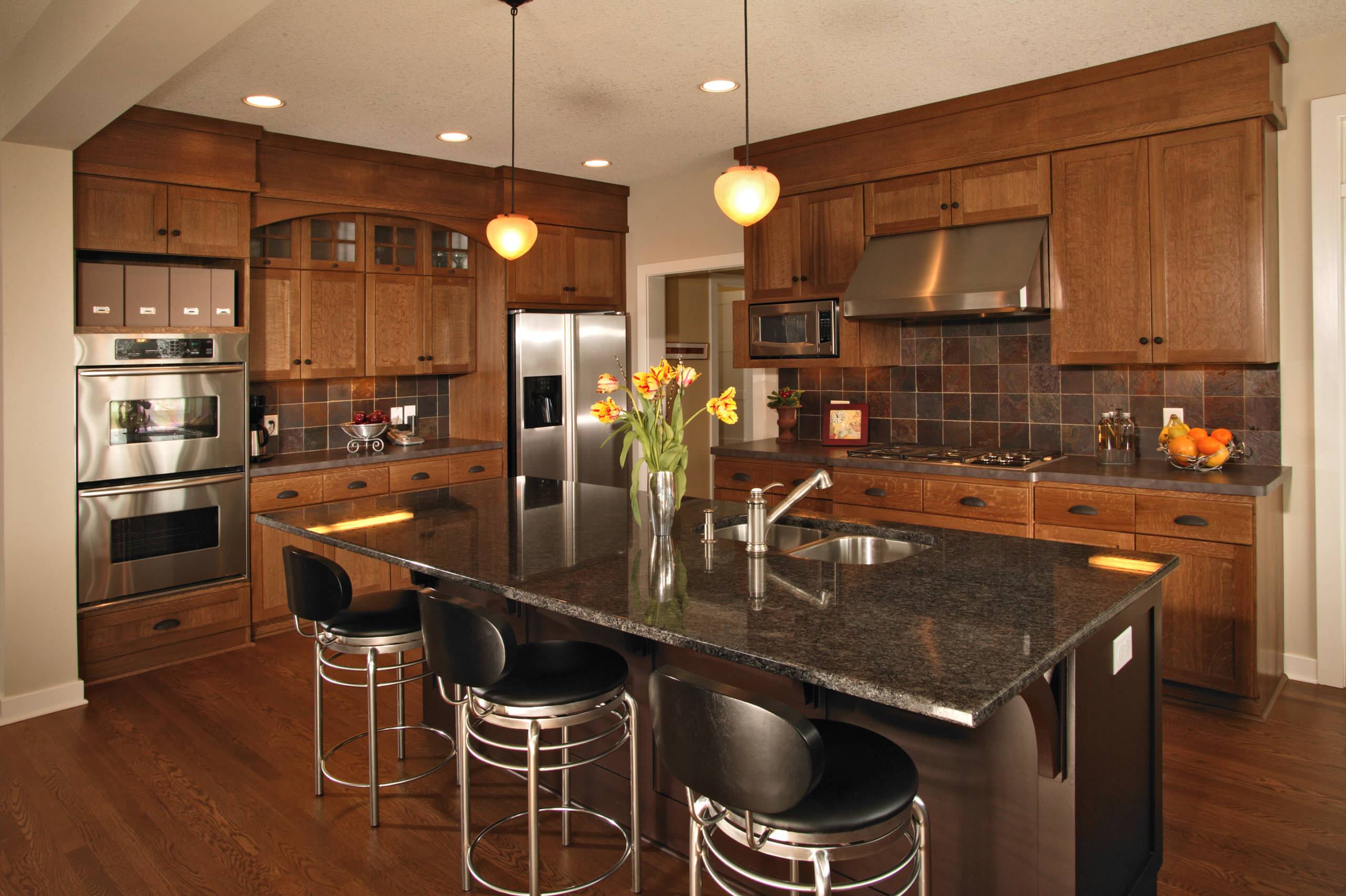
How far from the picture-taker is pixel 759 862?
2.16 metres

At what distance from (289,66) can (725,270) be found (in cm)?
273

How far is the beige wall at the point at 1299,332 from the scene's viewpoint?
344 centimetres

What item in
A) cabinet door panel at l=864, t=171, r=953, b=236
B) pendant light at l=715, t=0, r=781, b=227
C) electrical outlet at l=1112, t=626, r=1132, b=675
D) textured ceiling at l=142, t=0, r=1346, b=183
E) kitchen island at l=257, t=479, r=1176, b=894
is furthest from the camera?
cabinet door panel at l=864, t=171, r=953, b=236

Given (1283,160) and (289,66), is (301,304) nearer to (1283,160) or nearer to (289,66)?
(289,66)

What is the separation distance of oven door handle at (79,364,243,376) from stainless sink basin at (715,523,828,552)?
264 cm

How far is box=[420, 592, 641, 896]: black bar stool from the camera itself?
1980mm

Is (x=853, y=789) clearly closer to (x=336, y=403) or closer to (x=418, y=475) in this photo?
(x=418, y=475)

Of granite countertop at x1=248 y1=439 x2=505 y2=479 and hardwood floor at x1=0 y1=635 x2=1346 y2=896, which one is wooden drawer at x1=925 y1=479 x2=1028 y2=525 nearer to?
hardwood floor at x1=0 y1=635 x2=1346 y2=896

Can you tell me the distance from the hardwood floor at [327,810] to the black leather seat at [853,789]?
826 millimetres

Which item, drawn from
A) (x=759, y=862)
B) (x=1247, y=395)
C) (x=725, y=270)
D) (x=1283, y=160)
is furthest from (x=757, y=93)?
(x=759, y=862)

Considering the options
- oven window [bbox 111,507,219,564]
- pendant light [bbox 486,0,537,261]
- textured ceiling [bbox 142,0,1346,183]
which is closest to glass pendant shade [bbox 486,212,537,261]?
pendant light [bbox 486,0,537,261]

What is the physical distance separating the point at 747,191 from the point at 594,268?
10.7ft

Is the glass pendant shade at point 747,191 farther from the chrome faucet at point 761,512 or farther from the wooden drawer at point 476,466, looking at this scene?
the wooden drawer at point 476,466

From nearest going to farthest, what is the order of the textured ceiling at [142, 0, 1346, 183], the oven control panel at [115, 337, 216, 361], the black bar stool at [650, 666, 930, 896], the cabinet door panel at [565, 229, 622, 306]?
1. the black bar stool at [650, 666, 930, 896]
2. the textured ceiling at [142, 0, 1346, 183]
3. the oven control panel at [115, 337, 216, 361]
4. the cabinet door panel at [565, 229, 622, 306]
